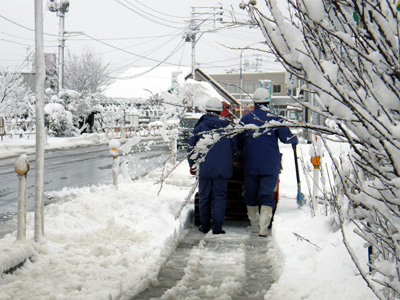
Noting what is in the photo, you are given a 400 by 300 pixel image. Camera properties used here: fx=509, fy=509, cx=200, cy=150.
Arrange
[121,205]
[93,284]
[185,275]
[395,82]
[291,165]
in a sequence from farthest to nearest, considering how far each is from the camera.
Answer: [291,165]
[121,205]
[185,275]
[93,284]
[395,82]

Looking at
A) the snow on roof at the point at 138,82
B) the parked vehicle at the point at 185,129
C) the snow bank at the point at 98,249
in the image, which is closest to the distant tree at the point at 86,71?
the snow on roof at the point at 138,82

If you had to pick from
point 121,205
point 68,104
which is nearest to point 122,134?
point 68,104

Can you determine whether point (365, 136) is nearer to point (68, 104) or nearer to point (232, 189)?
point (232, 189)

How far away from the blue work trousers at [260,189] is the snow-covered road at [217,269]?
0.49m

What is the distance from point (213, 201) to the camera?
23.4 ft

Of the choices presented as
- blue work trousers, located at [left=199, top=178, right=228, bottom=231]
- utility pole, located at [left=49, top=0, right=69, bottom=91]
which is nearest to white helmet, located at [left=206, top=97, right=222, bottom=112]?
blue work trousers, located at [left=199, top=178, right=228, bottom=231]

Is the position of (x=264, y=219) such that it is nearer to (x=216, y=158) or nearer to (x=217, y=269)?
(x=216, y=158)

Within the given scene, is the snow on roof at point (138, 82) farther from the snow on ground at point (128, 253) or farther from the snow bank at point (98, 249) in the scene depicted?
the snow on ground at point (128, 253)

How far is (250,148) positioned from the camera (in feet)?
23.1

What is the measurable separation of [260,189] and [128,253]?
2.38 metres

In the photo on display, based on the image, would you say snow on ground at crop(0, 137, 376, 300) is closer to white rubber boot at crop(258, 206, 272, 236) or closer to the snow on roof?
white rubber boot at crop(258, 206, 272, 236)

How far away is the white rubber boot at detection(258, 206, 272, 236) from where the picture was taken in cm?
696

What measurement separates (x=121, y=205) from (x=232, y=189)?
67.3 inches

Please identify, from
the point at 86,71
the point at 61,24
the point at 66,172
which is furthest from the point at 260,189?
the point at 86,71
